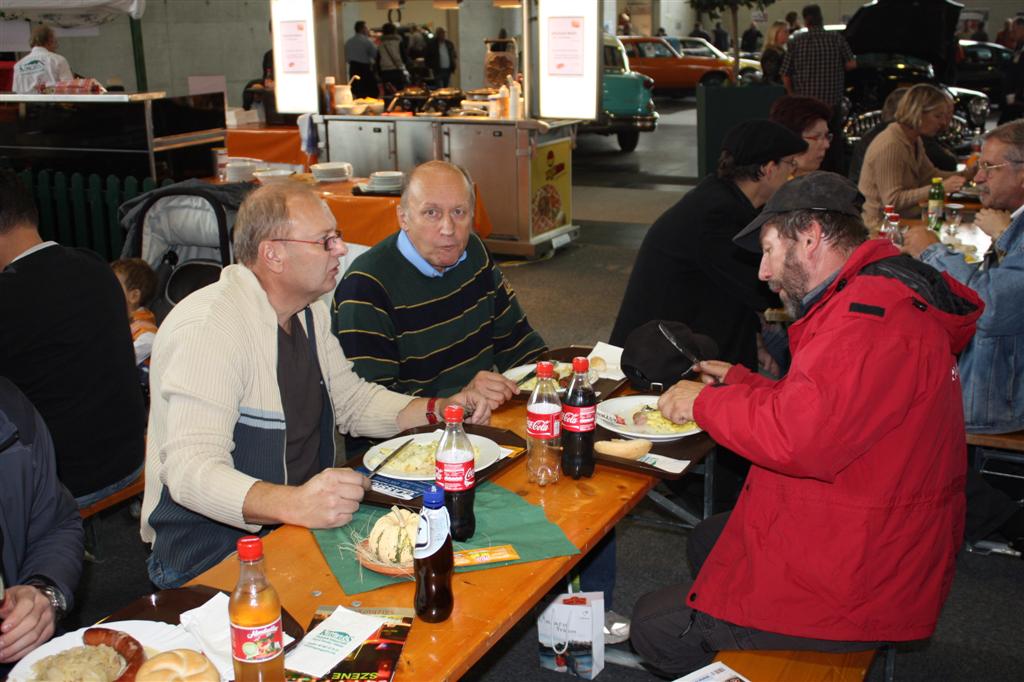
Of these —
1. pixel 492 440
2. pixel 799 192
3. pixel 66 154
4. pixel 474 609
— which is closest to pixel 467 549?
pixel 474 609

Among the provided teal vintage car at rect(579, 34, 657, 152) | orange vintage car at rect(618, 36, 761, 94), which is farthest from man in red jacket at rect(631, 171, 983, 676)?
orange vintage car at rect(618, 36, 761, 94)

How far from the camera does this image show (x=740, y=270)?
13.0ft

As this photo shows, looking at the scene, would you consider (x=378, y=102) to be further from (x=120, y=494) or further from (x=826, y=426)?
(x=826, y=426)

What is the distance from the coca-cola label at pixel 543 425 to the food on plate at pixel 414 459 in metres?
0.17

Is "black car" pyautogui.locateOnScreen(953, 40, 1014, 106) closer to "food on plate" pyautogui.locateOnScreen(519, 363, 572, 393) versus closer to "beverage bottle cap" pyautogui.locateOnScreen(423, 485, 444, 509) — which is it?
"food on plate" pyautogui.locateOnScreen(519, 363, 572, 393)

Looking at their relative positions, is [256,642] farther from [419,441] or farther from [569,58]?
[569,58]

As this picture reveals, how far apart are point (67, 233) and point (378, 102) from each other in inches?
137

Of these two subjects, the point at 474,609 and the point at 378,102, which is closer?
the point at 474,609

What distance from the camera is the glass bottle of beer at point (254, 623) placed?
1683 mm

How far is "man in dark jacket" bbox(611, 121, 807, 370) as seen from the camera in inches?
156

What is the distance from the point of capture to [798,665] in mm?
2441

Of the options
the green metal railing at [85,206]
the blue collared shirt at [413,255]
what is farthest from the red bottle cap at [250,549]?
the green metal railing at [85,206]

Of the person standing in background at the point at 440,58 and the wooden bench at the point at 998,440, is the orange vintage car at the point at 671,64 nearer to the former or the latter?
the person standing in background at the point at 440,58

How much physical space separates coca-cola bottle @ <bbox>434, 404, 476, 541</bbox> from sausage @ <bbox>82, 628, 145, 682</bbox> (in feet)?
2.31
